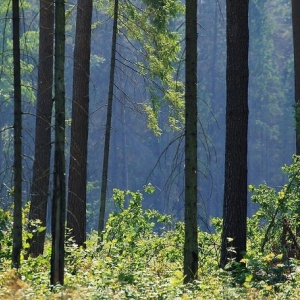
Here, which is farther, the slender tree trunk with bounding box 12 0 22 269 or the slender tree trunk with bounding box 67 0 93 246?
A: the slender tree trunk with bounding box 67 0 93 246

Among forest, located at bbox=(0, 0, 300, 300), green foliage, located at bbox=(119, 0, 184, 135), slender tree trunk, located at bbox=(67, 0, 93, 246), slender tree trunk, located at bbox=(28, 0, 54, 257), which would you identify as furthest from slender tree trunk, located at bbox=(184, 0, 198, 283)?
green foliage, located at bbox=(119, 0, 184, 135)

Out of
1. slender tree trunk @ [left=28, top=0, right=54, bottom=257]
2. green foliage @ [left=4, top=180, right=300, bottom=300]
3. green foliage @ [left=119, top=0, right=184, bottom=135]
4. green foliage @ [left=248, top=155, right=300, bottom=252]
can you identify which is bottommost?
green foliage @ [left=4, top=180, right=300, bottom=300]

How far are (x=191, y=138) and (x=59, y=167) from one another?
1.85 metres

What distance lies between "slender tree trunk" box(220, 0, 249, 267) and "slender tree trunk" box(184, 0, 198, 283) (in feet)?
5.66

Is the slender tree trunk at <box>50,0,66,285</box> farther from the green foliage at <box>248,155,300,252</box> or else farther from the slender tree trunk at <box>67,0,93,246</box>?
the green foliage at <box>248,155,300,252</box>

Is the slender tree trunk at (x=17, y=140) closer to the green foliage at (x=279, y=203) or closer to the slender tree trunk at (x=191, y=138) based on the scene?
the slender tree trunk at (x=191, y=138)

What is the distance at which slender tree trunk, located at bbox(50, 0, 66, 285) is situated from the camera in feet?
30.5

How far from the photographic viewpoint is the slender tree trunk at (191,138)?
10.2 meters

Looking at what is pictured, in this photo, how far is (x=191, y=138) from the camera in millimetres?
10148

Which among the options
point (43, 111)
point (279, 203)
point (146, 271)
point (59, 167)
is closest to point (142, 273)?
point (146, 271)

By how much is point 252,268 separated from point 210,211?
231 ft

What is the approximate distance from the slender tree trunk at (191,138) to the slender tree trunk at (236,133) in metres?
1.72

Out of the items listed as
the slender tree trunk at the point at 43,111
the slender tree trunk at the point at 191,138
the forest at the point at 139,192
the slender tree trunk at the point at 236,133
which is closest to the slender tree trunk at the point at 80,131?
the forest at the point at 139,192

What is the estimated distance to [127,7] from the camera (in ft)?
58.7
